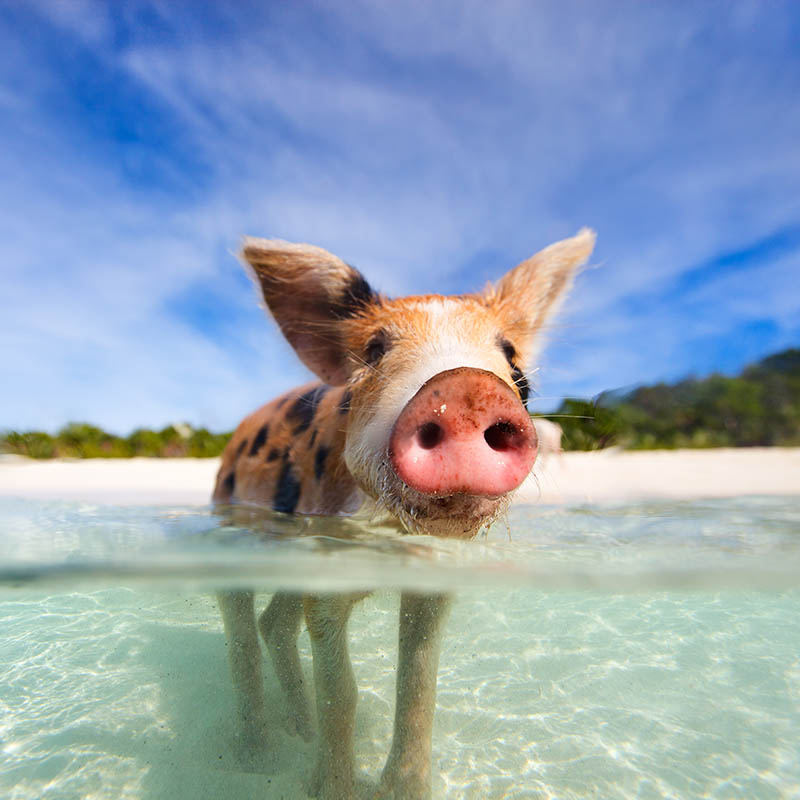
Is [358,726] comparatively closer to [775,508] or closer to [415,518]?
[415,518]

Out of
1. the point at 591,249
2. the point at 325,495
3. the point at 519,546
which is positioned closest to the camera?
the point at 325,495

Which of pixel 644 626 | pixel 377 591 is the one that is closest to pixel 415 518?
pixel 377 591

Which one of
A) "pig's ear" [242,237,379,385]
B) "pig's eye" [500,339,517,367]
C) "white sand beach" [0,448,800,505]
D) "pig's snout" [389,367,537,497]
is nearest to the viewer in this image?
"pig's snout" [389,367,537,497]

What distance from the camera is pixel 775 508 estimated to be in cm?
655

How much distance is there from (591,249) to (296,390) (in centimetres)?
255

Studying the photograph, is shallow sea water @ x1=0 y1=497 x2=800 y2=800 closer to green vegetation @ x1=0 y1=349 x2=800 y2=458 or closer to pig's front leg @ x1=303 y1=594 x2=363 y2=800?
pig's front leg @ x1=303 y1=594 x2=363 y2=800

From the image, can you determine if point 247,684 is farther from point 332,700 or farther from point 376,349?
point 376,349

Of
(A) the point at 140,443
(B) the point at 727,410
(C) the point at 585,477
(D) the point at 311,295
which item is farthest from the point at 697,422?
(A) the point at 140,443

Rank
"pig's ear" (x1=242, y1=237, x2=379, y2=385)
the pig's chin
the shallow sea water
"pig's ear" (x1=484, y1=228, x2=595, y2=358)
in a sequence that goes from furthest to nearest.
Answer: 1. the shallow sea water
2. "pig's ear" (x1=484, y1=228, x2=595, y2=358)
3. "pig's ear" (x1=242, y1=237, x2=379, y2=385)
4. the pig's chin

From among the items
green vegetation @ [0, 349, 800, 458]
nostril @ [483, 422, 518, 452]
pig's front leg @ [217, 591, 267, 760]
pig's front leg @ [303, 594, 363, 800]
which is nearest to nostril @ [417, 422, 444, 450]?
nostril @ [483, 422, 518, 452]

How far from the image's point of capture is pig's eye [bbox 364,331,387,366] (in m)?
3.20

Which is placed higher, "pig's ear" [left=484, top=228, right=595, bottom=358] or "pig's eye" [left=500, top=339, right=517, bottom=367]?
"pig's ear" [left=484, top=228, right=595, bottom=358]

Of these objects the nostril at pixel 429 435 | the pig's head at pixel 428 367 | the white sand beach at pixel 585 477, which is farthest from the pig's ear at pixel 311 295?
the white sand beach at pixel 585 477

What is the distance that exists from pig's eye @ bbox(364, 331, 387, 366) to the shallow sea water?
0.98 metres
